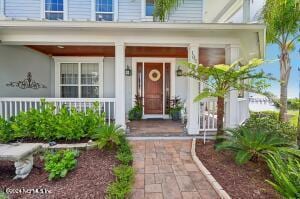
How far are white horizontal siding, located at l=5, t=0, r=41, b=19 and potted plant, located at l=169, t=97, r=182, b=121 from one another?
21.3ft

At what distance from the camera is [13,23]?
5836 mm

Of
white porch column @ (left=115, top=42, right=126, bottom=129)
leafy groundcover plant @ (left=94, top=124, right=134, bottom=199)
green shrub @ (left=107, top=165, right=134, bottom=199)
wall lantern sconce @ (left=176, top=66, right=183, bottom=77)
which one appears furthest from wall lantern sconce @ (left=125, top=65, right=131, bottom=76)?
green shrub @ (left=107, top=165, right=134, bottom=199)

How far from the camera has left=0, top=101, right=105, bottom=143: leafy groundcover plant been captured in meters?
5.75

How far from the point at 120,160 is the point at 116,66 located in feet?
9.51

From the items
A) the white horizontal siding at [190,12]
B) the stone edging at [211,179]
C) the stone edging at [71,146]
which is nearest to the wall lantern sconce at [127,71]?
the white horizontal siding at [190,12]

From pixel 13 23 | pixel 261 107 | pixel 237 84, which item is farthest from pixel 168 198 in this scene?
pixel 261 107

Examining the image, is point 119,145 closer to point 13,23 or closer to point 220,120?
point 220,120

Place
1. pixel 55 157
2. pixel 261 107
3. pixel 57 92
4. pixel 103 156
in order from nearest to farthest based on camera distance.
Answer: pixel 55 157, pixel 103 156, pixel 57 92, pixel 261 107

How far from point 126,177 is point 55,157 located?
1.53 metres

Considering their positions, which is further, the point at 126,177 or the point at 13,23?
the point at 13,23

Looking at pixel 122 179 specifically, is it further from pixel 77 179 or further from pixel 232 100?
pixel 232 100

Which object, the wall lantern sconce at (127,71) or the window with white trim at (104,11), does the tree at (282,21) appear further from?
the window with white trim at (104,11)

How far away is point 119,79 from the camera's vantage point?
21.7 ft

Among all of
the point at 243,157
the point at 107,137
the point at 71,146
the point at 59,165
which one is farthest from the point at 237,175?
the point at 71,146
